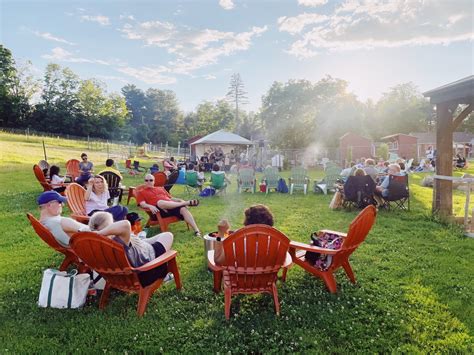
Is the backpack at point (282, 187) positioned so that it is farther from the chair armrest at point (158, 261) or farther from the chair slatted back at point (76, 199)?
the chair armrest at point (158, 261)

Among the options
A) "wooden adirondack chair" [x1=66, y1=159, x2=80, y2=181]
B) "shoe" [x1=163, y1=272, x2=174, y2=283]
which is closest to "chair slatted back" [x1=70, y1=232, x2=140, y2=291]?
"shoe" [x1=163, y1=272, x2=174, y2=283]

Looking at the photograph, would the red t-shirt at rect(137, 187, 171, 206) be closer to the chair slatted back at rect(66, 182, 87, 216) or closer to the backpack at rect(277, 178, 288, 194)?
the chair slatted back at rect(66, 182, 87, 216)

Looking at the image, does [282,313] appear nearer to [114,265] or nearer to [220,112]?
[114,265]

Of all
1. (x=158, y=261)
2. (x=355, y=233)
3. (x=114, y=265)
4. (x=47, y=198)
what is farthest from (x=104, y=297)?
(x=355, y=233)

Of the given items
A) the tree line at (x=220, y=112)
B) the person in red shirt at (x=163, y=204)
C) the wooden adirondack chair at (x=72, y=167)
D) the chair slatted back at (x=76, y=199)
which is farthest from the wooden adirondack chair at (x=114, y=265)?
the tree line at (x=220, y=112)

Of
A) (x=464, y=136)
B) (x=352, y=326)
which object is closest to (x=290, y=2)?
(x=352, y=326)

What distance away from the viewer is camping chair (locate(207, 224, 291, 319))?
9.45ft

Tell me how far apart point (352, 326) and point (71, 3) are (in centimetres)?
1418

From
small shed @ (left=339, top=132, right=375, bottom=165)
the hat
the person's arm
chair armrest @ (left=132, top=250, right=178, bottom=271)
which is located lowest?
chair armrest @ (left=132, top=250, right=178, bottom=271)

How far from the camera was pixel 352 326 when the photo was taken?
9.52 ft

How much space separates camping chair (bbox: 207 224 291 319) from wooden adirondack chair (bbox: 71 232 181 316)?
69 cm

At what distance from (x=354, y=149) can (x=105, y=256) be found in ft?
93.8

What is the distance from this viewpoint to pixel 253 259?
9.75 ft

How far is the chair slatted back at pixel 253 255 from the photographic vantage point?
2.88 meters
